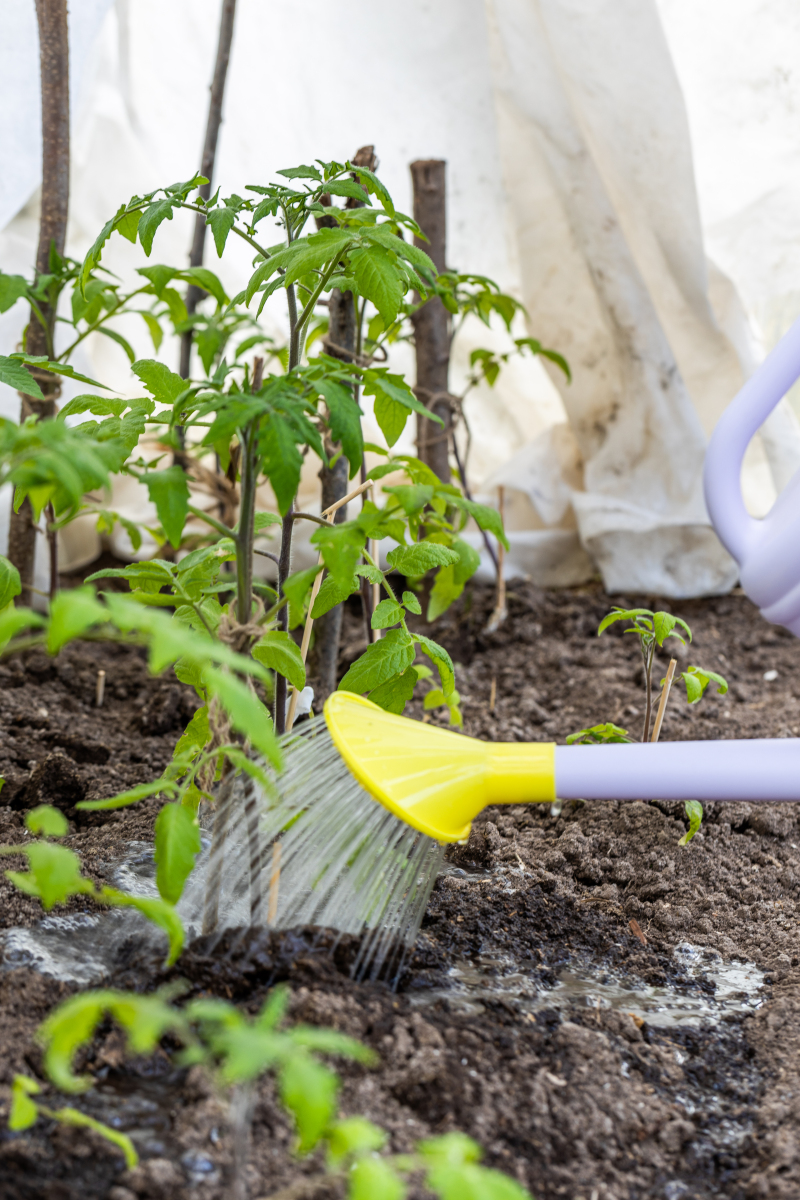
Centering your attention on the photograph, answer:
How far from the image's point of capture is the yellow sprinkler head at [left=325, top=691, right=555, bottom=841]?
2.68ft

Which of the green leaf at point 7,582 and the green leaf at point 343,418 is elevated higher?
the green leaf at point 343,418

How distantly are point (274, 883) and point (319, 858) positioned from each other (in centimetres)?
4

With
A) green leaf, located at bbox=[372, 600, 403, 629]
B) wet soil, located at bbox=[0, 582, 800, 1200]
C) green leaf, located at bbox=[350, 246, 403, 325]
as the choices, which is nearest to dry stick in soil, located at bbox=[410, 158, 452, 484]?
wet soil, located at bbox=[0, 582, 800, 1200]

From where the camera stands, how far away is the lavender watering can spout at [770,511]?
1036mm

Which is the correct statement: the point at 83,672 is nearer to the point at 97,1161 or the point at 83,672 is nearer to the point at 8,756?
the point at 8,756

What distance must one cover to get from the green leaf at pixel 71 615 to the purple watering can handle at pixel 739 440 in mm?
804

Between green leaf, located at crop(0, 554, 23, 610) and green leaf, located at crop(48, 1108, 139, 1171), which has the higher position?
green leaf, located at crop(0, 554, 23, 610)

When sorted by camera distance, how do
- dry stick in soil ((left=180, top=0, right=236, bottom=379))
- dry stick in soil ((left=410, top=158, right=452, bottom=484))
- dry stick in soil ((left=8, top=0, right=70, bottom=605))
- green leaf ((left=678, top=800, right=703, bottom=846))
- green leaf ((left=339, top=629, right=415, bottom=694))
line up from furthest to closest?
dry stick in soil ((left=410, top=158, right=452, bottom=484)) < dry stick in soil ((left=180, top=0, right=236, bottom=379)) < dry stick in soil ((left=8, top=0, right=70, bottom=605)) < green leaf ((left=678, top=800, right=703, bottom=846)) < green leaf ((left=339, top=629, right=415, bottom=694))

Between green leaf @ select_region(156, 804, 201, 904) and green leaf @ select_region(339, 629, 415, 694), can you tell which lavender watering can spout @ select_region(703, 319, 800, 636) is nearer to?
green leaf @ select_region(339, 629, 415, 694)

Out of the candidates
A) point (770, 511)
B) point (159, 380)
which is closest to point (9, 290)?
point (159, 380)

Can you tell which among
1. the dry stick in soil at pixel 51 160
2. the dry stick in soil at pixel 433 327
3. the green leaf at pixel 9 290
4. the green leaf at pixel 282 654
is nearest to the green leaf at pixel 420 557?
the green leaf at pixel 282 654

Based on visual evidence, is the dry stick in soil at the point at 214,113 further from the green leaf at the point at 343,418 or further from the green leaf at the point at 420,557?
the green leaf at the point at 343,418

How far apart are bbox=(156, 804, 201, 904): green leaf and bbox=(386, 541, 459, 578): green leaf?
33 centimetres

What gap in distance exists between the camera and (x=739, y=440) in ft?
3.85
